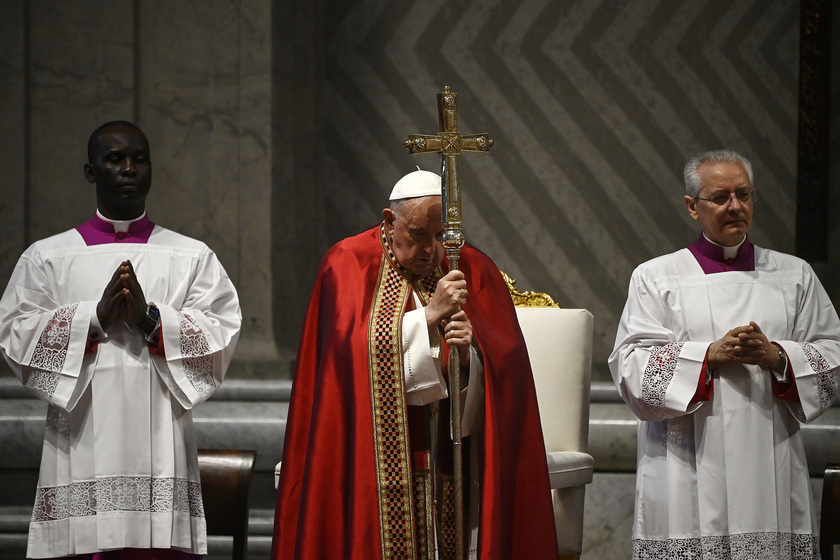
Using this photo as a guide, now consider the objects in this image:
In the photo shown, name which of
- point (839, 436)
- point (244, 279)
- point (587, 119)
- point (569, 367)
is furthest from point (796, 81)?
point (244, 279)

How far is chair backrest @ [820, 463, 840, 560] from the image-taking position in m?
4.92

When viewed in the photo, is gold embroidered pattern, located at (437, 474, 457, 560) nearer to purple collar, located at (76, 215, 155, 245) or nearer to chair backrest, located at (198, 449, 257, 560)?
chair backrest, located at (198, 449, 257, 560)

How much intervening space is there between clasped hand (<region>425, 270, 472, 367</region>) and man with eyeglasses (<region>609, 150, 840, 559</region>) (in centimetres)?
96

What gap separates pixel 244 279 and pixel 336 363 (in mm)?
2386

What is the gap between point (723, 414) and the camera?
14.5 feet

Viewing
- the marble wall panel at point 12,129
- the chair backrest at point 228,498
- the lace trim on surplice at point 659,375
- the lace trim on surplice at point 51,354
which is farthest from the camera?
the marble wall panel at point 12,129

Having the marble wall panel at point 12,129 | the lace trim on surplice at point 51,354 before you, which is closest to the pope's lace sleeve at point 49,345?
the lace trim on surplice at point 51,354

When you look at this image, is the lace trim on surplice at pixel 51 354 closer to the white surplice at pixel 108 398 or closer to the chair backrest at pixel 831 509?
the white surplice at pixel 108 398

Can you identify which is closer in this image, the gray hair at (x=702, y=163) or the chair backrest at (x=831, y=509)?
the gray hair at (x=702, y=163)

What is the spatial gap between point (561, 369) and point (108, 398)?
1.95 m

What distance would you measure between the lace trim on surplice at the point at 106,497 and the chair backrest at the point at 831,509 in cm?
269

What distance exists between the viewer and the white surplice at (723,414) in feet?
14.3

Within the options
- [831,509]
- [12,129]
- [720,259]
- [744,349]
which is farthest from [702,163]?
[12,129]

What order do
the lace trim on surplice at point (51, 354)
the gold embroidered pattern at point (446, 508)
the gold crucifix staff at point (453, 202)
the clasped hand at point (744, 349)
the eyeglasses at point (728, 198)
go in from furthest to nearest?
the eyeglasses at point (728, 198) → the lace trim on surplice at point (51, 354) → the clasped hand at point (744, 349) → the gold embroidered pattern at point (446, 508) → the gold crucifix staff at point (453, 202)
